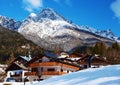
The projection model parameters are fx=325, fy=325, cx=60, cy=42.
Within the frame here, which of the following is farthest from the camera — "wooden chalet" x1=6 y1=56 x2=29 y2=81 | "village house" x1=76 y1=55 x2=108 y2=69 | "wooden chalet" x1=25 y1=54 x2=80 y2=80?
"village house" x1=76 y1=55 x2=108 y2=69

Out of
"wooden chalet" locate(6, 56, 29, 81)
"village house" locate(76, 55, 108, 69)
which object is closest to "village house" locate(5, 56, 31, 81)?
"wooden chalet" locate(6, 56, 29, 81)

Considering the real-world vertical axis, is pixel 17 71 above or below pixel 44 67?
below

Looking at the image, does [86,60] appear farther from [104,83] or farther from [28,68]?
[104,83]

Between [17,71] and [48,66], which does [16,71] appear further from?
[48,66]

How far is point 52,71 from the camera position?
67500 mm

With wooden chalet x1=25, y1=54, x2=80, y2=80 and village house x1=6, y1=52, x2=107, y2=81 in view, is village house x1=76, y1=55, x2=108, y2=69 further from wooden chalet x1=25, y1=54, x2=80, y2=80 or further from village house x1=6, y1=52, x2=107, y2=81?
wooden chalet x1=25, y1=54, x2=80, y2=80

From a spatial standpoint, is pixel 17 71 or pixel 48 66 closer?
pixel 48 66

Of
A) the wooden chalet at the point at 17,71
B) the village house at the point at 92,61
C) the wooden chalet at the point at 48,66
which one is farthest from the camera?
the village house at the point at 92,61

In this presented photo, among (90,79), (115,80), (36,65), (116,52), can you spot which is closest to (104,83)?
(115,80)

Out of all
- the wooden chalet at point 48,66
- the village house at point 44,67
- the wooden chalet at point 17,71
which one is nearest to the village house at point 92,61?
the village house at point 44,67

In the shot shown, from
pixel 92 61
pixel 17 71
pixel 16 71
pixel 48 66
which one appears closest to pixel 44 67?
pixel 48 66

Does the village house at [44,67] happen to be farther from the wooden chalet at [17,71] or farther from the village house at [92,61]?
the village house at [92,61]

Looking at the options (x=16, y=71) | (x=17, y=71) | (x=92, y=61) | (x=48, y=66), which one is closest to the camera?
(x=48, y=66)

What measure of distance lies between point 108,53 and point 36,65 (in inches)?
2153
